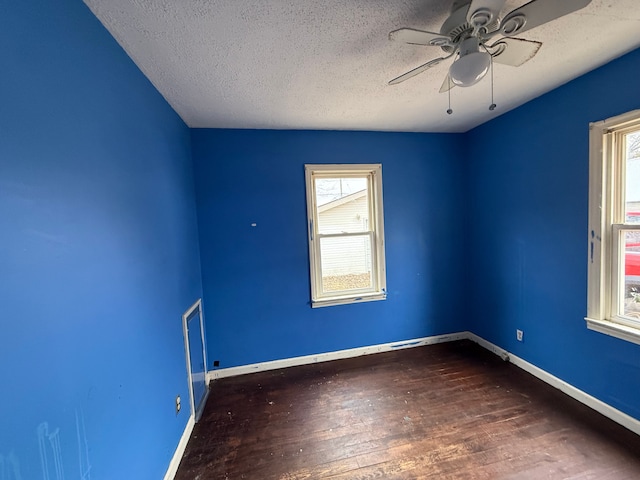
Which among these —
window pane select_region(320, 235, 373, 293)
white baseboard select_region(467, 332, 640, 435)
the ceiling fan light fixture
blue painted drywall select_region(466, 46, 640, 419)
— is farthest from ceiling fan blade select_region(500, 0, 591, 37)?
white baseboard select_region(467, 332, 640, 435)

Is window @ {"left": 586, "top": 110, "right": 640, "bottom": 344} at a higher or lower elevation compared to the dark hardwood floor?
higher

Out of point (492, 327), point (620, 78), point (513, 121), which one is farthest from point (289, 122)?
point (492, 327)

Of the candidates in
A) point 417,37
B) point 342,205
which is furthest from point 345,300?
point 417,37

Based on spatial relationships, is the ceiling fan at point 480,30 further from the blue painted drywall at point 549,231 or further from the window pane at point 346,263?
the window pane at point 346,263

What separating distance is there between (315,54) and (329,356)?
9.11 feet

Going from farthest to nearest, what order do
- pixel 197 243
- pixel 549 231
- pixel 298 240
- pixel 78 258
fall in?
pixel 298 240 → pixel 197 243 → pixel 549 231 → pixel 78 258

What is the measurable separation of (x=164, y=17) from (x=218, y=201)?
161 centimetres

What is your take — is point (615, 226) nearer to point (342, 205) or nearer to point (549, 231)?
point (549, 231)

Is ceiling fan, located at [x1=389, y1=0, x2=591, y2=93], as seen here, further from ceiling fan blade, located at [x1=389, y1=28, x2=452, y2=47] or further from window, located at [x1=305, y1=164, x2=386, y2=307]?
A: window, located at [x1=305, y1=164, x2=386, y2=307]

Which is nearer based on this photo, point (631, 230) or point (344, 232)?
point (631, 230)

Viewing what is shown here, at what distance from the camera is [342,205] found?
3.01m

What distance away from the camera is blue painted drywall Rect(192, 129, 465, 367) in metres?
2.69

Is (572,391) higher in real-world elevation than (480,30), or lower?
lower

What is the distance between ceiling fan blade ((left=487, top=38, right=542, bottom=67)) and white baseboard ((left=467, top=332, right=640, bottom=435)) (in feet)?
8.00
